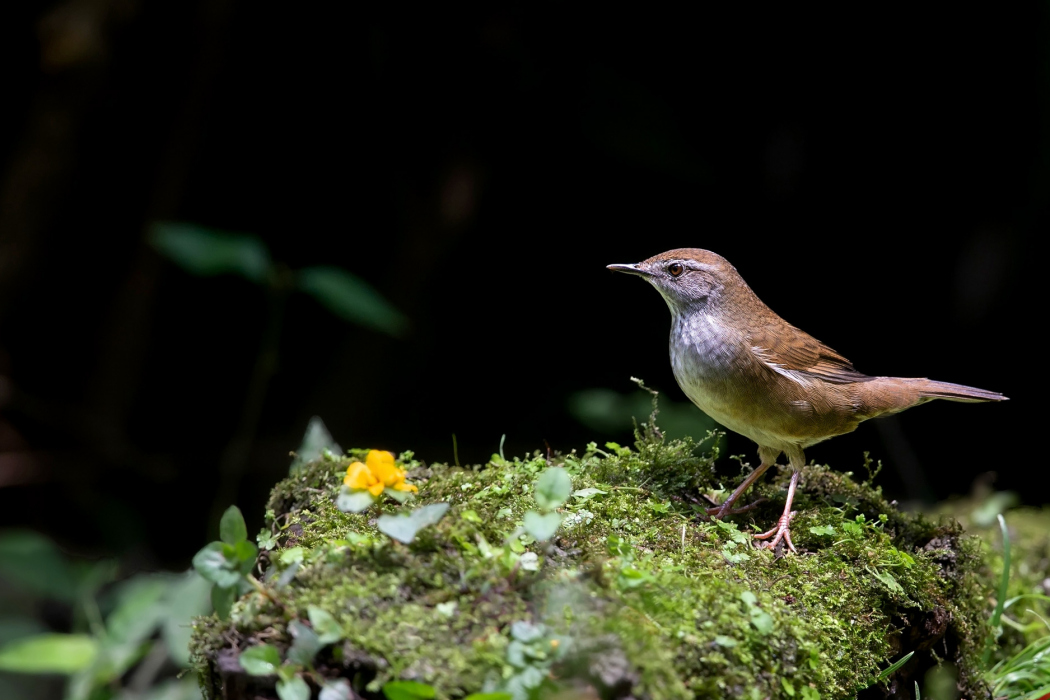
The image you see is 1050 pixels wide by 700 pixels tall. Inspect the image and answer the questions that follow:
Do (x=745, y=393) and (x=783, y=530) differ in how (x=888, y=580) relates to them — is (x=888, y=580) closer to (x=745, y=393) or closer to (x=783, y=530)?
(x=783, y=530)

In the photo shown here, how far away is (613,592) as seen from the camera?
7.11 feet

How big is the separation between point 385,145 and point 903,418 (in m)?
4.45

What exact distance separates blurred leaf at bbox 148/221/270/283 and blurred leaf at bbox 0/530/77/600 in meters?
2.01

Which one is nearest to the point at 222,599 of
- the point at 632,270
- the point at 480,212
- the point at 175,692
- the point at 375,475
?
the point at 375,475

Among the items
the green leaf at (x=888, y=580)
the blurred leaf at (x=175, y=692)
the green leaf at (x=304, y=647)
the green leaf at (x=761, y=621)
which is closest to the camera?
the green leaf at (x=304, y=647)

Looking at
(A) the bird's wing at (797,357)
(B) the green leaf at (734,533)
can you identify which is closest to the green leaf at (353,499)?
(B) the green leaf at (734,533)

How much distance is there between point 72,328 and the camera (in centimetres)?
671

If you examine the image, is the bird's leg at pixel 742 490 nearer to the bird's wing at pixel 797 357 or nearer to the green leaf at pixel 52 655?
the bird's wing at pixel 797 357

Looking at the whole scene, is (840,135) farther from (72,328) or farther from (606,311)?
(72,328)

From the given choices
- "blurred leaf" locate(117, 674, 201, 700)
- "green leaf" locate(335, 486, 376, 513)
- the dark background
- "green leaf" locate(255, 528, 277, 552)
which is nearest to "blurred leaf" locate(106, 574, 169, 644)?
"blurred leaf" locate(117, 674, 201, 700)

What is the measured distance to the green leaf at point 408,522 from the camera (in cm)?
208

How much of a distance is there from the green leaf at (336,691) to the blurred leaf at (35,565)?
12.6ft

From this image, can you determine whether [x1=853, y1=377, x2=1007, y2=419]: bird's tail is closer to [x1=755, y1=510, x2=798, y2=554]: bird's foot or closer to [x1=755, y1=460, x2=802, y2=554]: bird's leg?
[x1=755, y1=460, x2=802, y2=554]: bird's leg

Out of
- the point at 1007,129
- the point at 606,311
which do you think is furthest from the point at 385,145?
the point at 1007,129
